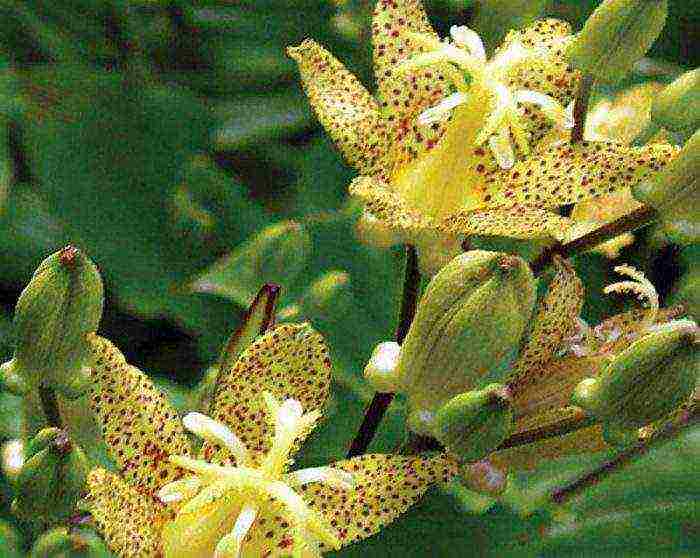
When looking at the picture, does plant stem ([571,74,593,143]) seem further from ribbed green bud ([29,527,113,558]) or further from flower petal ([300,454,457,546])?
ribbed green bud ([29,527,113,558])

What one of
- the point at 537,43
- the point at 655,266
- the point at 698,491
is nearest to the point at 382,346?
the point at 537,43

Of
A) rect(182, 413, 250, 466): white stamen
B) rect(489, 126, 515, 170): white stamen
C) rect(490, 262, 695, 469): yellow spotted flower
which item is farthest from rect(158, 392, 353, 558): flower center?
rect(489, 126, 515, 170): white stamen

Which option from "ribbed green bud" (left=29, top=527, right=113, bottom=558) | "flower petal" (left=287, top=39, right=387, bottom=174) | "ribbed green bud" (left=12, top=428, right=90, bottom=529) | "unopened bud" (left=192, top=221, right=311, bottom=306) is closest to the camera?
"ribbed green bud" (left=12, top=428, right=90, bottom=529)

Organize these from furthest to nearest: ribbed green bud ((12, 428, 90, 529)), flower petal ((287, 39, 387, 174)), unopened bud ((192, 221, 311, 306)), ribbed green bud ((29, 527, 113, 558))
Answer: unopened bud ((192, 221, 311, 306)) < flower petal ((287, 39, 387, 174)) < ribbed green bud ((29, 527, 113, 558)) < ribbed green bud ((12, 428, 90, 529))

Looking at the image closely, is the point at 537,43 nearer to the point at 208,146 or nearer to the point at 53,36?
the point at 208,146

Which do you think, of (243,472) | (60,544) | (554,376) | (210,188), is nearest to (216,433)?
(243,472)

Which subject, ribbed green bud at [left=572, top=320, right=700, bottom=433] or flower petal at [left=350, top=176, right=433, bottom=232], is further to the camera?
flower petal at [left=350, top=176, right=433, bottom=232]

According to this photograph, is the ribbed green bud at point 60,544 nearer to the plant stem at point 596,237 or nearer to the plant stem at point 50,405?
the plant stem at point 50,405

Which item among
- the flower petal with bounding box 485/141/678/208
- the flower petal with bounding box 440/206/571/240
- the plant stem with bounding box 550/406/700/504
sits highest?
the flower petal with bounding box 485/141/678/208
